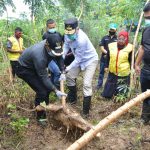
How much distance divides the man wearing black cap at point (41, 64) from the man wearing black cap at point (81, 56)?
263mm

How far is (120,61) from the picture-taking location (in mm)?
5809

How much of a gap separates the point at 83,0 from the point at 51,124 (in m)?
5.58

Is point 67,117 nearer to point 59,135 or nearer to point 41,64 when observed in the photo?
point 59,135

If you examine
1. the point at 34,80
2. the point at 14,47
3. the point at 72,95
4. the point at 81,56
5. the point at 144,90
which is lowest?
the point at 72,95

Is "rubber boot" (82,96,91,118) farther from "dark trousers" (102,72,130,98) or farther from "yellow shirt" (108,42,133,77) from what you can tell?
"yellow shirt" (108,42,133,77)

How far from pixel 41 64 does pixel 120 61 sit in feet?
6.60

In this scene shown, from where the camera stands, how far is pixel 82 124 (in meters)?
4.30

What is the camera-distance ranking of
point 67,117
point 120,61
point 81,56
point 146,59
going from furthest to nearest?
point 120,61
point 81,56
point 146,59
point 67,117

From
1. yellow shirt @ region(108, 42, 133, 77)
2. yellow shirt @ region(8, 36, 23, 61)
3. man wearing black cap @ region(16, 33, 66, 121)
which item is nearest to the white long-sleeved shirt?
man wearing black cap @ region(16, 33, 66, 121)

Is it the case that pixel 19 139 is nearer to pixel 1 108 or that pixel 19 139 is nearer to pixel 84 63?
pixel 1 108

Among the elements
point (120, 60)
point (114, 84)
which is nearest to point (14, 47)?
point (114, 84)

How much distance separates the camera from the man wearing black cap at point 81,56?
15.9ft

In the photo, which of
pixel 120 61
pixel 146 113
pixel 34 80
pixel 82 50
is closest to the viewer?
pixel 34 80

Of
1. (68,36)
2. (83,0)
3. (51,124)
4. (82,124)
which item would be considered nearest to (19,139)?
(51,124)
